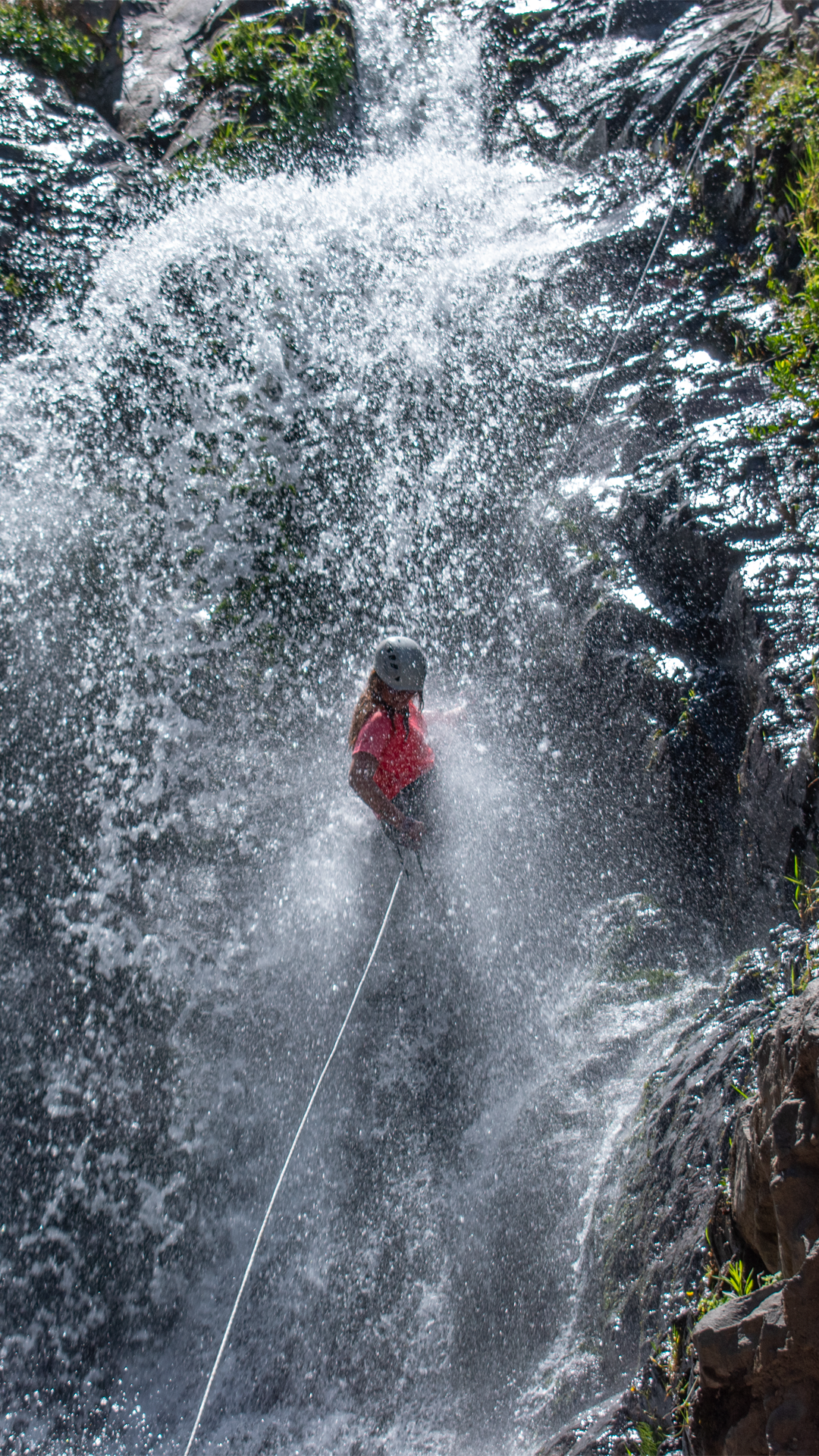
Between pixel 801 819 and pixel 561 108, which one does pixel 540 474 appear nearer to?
pixel 801 819

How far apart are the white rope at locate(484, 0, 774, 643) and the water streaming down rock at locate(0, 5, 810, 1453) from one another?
0.14 m

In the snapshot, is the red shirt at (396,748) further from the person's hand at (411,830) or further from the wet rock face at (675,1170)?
the wet rock face at (675,1170)

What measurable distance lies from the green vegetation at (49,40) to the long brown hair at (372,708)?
823 cm

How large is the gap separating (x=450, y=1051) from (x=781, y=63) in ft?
24.6

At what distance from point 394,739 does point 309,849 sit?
5.11 ft

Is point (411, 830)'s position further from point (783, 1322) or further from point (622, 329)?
point (622, 329)

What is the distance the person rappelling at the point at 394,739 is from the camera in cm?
436

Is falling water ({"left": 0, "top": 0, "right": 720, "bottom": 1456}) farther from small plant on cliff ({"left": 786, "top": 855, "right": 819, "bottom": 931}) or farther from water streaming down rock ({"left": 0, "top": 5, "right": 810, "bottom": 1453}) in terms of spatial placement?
small plant on cliff ({"left": 786, "top": 855, "right": 819, "bottom": 931})

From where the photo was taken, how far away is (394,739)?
183 inches

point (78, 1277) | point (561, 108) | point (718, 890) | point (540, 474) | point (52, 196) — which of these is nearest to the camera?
point (718, 890)

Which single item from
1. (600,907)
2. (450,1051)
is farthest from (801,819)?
(450,1051)

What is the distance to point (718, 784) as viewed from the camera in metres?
4.60

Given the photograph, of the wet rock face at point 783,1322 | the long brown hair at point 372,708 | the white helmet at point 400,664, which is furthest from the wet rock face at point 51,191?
the wet rock face at point 783,1322

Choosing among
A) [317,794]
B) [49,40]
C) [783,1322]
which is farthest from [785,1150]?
[49,40]
